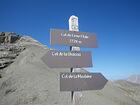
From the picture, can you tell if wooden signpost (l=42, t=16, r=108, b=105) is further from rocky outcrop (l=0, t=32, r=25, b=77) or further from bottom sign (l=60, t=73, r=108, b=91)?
rocky outcrop (l=0, t=32, r=25, b=77)

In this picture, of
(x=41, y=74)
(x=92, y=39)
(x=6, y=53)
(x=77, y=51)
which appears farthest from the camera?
(x=6, y=53)

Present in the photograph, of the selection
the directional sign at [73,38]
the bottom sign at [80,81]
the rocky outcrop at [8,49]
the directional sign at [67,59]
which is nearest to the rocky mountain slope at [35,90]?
the rocky outcrop at [8,49]

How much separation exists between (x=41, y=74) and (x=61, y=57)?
54.9 feet

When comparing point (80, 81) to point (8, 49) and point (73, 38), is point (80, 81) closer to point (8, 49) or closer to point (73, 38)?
point (73, 38)

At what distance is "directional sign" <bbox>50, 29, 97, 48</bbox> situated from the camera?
21.7ft

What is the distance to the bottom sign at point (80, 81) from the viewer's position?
6.18 meters

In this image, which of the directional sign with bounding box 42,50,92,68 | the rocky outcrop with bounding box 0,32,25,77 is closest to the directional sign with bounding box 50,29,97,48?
the directional sign with bounding box 42,50,92,68

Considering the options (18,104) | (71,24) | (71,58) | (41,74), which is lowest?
(18,104)

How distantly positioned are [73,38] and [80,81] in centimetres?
165

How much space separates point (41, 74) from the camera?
74.1ft

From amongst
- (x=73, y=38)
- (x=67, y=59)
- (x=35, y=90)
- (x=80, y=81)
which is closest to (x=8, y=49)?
(x=35, y=90)

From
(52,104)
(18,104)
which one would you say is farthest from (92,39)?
(18,104)

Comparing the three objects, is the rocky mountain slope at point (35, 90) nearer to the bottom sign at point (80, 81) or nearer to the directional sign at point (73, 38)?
the bottom sign at point (80, 81)

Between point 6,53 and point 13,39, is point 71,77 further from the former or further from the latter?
point 13,39
